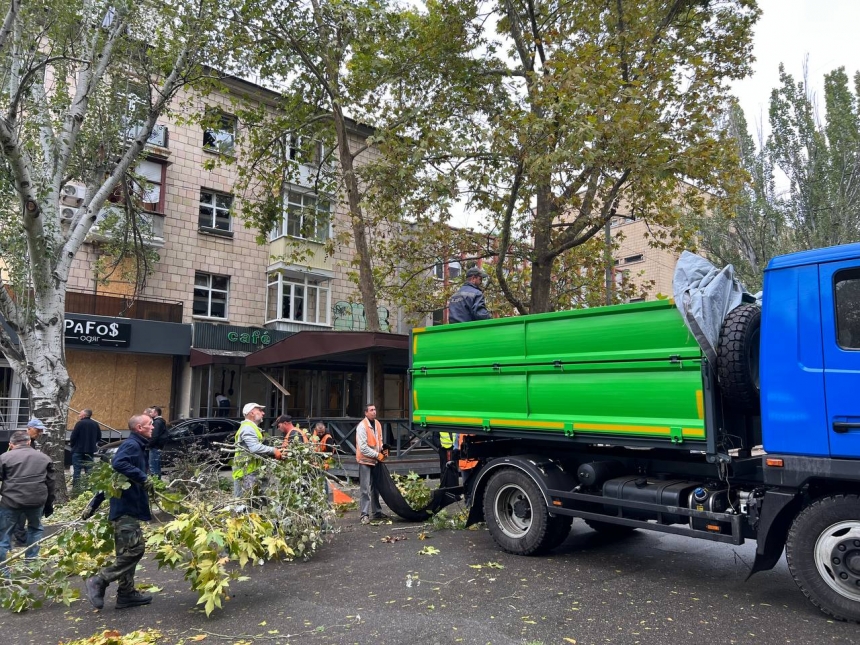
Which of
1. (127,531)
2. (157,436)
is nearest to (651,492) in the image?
(127,531)

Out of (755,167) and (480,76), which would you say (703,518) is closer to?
(480,76)

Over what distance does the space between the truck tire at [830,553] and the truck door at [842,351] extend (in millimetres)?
413

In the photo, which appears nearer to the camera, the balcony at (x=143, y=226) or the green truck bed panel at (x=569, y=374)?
the green truck bed panel at (x=569, y=374)

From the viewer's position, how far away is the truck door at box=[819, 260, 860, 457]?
15.3 feet

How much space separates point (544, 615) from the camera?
198 inches

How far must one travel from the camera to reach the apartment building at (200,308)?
2153cm

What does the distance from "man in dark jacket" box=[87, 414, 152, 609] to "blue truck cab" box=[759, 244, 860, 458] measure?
5287 mm

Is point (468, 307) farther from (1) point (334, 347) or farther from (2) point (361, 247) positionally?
(1) point (334, 347)

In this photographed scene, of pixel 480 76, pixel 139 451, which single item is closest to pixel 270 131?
pixel 480 76

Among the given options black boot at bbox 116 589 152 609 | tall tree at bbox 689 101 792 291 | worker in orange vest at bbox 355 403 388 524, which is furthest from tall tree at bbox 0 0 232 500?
tall tree at bbox 689 101 792 291

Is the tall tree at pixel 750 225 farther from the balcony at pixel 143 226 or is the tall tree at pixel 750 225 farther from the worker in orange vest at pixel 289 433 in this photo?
the balcony at pixel 143 226

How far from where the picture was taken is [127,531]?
18.4 feet

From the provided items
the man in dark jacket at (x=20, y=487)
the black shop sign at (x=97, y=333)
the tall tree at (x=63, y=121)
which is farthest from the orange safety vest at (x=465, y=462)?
the black shop sign at (x=97, y=333)

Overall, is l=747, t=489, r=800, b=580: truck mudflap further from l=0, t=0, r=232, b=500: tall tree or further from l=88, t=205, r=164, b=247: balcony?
l=88, t=205, r=164, b=247: balcony
